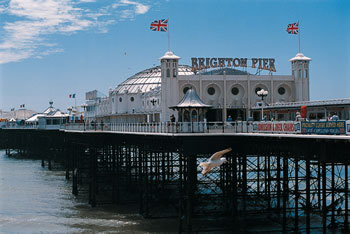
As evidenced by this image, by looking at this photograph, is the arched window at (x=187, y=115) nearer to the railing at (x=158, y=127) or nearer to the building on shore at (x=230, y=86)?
the railing at (x=158, y=127)

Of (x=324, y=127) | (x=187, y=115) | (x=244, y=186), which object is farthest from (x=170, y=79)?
(x=324, y=127)

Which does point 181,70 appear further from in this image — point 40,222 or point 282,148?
point 282,148

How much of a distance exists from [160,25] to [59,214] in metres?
20.4

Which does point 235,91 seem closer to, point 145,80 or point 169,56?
point 169,56

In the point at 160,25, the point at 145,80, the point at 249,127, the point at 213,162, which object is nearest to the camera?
the point at 213,162

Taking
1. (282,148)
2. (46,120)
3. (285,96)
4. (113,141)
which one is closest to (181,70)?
(46,120)

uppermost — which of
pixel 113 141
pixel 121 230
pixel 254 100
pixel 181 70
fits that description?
pixel 181 70

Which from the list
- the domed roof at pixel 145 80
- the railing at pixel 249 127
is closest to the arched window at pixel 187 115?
the railing at pixel 249 127

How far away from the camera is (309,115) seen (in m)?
40.0

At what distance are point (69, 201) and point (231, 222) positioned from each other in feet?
61.3

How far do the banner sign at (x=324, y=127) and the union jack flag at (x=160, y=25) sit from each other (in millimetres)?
26829

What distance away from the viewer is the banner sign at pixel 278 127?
29.4m

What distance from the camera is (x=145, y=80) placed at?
9494cm

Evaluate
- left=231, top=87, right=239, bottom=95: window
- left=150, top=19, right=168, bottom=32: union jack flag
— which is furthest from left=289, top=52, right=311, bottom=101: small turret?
left=150, top=19, right=168, bottom=32: union jack flag
